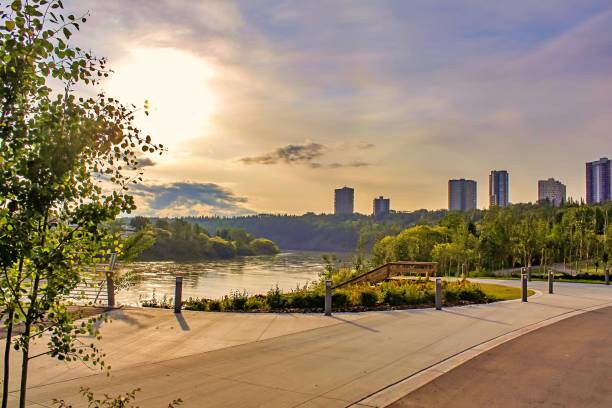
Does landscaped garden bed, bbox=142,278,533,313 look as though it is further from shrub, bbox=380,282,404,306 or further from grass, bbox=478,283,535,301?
grass, bbox=478,283,535,301

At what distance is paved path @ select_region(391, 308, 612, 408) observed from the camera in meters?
6.14

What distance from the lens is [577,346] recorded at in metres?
9.46

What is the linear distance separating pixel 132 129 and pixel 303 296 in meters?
11.0

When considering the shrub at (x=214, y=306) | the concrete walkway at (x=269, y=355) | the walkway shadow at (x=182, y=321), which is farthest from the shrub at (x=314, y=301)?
the walkway shadow at (x=182, y=321)

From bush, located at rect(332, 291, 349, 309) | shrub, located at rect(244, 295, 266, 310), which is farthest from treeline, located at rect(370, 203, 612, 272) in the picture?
shrub, located at rect(244, 295, 266, 310)

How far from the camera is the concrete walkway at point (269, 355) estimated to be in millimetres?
6324

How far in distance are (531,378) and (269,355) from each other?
4.10 m

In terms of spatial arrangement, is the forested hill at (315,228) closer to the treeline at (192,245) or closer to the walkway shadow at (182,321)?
the treeline at (192,245)

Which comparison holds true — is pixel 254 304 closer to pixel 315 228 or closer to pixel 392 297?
pixel 392 297

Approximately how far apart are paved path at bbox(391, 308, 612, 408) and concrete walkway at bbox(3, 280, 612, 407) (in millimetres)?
608

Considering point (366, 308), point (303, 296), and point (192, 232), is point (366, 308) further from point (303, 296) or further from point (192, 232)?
point (192, 232)


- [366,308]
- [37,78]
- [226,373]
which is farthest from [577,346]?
[37,78]

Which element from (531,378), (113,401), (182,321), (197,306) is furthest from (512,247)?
(113,401)

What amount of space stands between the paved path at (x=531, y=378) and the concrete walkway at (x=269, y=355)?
608 mm
